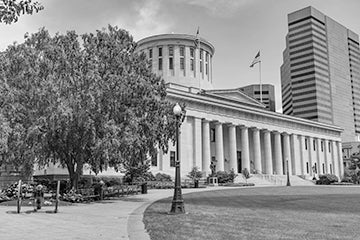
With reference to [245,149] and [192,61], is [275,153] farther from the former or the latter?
[192,61]

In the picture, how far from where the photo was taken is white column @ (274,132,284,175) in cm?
7431

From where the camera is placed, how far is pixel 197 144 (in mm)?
60125

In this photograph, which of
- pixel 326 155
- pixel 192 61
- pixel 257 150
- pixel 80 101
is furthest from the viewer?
pixel 326 155

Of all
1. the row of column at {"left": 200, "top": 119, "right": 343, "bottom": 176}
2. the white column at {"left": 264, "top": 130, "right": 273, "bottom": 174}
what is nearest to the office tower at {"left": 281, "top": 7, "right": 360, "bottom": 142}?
the row of column at {"left": 200, "top": 119, "right": 343, "bottom": 176}

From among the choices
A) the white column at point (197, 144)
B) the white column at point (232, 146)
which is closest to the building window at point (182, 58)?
the white column at point (232, 146)

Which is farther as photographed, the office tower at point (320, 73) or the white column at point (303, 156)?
the office tower at point (320, 73)

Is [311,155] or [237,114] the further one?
[311,155]

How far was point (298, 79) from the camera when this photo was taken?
16312 cm

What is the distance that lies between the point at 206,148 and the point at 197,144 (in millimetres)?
1667

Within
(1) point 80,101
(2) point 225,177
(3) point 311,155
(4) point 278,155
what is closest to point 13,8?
(1) point 80,101

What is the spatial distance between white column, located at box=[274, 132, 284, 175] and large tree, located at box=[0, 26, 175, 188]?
53.2m

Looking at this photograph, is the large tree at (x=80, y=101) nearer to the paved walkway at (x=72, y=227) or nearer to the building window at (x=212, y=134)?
the paved walkway at (x=72, y=227)

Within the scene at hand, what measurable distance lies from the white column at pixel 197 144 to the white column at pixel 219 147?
362cm

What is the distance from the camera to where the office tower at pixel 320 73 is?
516 ft
